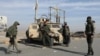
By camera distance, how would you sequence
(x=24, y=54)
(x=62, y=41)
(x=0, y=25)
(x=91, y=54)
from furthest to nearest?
(x=0, y=25)
(x=62, y=41)
(x=24, y=54)
(x=91, y=54)

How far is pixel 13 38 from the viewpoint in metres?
19.5

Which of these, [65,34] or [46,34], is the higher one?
[46,34]

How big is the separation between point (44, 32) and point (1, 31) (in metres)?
40.0

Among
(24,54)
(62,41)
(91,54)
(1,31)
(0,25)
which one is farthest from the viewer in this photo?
(1,31)

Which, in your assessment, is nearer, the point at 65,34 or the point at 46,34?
the point at 46,34

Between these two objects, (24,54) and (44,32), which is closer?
(24,54)

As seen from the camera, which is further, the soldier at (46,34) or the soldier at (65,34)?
the soldier at (65,34)

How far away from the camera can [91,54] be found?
1741cm

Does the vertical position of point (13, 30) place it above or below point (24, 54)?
above

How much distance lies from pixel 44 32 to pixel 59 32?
2.89 m

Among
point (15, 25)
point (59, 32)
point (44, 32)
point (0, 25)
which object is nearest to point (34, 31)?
point (59, 32)

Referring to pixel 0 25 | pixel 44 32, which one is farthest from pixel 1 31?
pixel 44 32

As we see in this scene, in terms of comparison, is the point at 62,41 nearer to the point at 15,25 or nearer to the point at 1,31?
the point at 15,25

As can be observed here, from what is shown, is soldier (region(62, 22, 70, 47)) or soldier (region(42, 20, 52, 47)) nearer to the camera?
soldier (region(42, 20, 52, 47))
